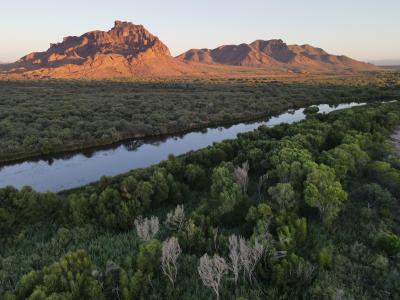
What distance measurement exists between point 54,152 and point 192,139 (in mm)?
16582

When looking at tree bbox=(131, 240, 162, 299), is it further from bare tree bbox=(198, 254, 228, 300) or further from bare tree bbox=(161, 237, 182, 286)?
bare tree bbox=(198, 254, 228, 300)

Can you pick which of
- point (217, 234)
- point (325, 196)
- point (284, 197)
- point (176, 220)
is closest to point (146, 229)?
point (176, 220)

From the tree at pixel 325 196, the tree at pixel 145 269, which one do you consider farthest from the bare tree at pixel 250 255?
the tree at pixel 325 196

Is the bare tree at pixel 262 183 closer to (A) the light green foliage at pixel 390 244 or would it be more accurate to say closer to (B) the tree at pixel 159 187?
(B) the tree at pixel 159 187

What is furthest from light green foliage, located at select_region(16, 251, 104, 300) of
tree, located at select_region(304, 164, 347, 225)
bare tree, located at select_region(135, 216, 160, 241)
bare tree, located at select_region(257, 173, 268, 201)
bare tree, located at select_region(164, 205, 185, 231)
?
bare tree, located at select_region(257, 173, 268, 201)

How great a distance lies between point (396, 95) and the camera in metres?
75.2

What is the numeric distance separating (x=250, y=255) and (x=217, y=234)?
3.41 metres

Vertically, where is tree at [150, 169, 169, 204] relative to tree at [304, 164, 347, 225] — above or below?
below

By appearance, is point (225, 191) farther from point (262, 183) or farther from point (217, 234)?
point (262, 183)

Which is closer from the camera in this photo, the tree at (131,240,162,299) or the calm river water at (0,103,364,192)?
the tree at (131,240,162,299)

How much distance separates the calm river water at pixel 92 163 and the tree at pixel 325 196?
18.7 meters

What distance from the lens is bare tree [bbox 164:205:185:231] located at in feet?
48.9

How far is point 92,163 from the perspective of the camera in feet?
105

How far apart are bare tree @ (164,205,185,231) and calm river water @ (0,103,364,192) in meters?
14.3
